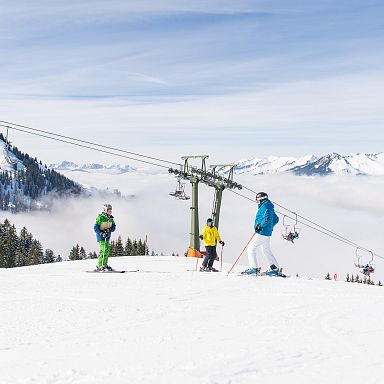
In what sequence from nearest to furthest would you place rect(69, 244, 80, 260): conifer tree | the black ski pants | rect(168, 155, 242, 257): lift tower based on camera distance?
the black ski pants, rect(168, 155, 242, 257): lift tower, rect(69, 244, 80, 260): conifer tree

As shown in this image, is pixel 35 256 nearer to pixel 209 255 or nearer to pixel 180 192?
pixel 180 192

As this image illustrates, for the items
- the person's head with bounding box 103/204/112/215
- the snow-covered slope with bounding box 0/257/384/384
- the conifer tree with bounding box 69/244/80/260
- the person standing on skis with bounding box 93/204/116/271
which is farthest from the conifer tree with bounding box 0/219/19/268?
the snow-covered slope with bounding box 0/257/384/384

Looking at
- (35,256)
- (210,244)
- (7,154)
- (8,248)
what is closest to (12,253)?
(8,248)

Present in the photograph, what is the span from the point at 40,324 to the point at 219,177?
2351 centimetres

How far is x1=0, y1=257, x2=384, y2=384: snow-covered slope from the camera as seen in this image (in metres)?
5.02

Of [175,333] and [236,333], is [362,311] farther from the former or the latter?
[175,333]

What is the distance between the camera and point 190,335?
664 centimetres

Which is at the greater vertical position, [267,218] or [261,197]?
[261,197]

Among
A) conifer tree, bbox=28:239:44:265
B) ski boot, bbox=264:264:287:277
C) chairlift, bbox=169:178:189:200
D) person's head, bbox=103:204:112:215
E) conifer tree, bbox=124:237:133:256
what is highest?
chairlift, bbox=169:178:189:200

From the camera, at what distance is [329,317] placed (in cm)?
777

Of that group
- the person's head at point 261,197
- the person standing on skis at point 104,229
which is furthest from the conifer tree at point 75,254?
the person's head at point 261,197

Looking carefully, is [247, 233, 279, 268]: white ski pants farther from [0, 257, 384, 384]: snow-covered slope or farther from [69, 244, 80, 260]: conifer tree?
[69, 244, 80, 260]: conifer tree

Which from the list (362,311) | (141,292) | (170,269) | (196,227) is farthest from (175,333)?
(196,227)

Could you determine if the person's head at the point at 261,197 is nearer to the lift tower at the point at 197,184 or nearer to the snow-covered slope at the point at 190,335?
the snow-covered slope at the point at 190,335
